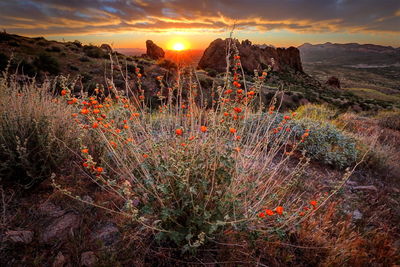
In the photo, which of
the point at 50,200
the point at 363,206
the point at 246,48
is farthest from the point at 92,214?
the point at 246,48

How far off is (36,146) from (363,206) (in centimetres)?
471

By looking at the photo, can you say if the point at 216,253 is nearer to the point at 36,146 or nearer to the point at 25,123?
the point at 36,146

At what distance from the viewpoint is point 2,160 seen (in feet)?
8.41

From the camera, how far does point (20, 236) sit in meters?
1.96

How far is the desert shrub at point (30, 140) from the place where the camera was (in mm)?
2477

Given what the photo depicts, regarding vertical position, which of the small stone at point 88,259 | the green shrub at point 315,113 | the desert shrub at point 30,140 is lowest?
the small stone at point 88,259

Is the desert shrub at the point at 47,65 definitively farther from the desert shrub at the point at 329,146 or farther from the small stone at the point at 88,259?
the small stone at the point at 88,259

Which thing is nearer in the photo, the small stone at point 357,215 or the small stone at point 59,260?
the small stone at point 59,260

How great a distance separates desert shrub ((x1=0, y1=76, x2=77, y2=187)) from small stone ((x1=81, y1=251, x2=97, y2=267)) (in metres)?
1.15

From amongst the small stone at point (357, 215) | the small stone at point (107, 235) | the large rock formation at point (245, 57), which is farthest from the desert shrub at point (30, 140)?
the large rock formation at point (245, 57)

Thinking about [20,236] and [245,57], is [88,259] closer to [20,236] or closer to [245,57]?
[20,236]

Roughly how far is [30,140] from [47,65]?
41.3 ft

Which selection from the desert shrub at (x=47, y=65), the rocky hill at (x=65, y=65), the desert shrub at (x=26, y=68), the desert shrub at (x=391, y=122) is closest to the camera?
the desert shrub at (x=391, y=122)

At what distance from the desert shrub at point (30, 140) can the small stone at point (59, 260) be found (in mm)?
1017
